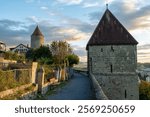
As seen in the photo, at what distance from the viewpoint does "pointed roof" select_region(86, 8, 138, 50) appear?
37844 millimetres

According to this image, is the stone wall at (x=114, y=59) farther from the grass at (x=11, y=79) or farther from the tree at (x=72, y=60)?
the tree at (x=72, y=60)

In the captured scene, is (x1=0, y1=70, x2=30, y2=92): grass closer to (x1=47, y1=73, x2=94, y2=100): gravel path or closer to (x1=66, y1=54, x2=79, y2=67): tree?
(x1=47, y1=73, x2=94, y2=100): gravel path

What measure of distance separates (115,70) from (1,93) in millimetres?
24865

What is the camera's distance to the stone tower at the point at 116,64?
1486 inches

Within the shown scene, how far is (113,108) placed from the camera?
994 cm

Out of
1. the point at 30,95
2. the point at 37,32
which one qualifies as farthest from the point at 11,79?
the point at 37,32

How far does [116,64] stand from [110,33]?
3.85 meters

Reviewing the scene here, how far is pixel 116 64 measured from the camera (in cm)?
3794

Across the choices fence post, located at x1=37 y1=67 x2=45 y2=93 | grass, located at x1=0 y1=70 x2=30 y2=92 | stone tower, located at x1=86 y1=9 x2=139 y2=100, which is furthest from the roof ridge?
grass, located at x1=0 y1=70 x2=30 y2=92

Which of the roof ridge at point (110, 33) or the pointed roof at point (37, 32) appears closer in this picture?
the roof ridge at point (110, 33)

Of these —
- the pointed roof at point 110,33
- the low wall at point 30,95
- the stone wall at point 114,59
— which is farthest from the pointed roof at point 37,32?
the low wall at point 30,95

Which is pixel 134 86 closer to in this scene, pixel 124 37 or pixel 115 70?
pixel 115 70

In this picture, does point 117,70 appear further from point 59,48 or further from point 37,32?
point 37,32

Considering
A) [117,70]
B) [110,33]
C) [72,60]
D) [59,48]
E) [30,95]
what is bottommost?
[30,95]
